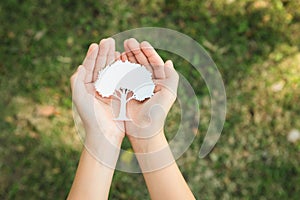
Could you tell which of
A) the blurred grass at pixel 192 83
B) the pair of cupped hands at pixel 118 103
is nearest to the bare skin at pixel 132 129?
the pair of cupped hands at pixel 118 103

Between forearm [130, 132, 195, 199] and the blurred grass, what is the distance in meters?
0.65

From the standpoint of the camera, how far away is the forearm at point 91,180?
198 centimetres

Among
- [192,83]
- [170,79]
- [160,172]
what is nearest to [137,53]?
[170,79]

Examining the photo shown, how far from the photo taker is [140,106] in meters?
2.22

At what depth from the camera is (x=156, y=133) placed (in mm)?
2182

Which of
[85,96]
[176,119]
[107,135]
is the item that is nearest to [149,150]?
[107,135]

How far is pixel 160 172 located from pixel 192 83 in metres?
1.04

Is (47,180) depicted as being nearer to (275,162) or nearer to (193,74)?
(193,74)

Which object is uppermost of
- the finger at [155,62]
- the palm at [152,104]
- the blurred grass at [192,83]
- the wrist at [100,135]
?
the finger at [155,62]

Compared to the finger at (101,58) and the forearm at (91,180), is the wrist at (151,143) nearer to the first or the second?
the forearm at (91,180)

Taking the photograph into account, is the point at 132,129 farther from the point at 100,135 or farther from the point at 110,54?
the point at 110,54

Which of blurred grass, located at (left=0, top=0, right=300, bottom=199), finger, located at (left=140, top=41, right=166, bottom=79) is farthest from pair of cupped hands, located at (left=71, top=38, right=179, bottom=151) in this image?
blurred grass, located at (left=0, top=0, right=300, bottom=199)

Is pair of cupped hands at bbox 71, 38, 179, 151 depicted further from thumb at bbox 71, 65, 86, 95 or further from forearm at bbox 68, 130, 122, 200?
forearm at bbox 68, 130, 122, 200

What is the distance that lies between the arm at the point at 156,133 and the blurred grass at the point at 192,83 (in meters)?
0.66
